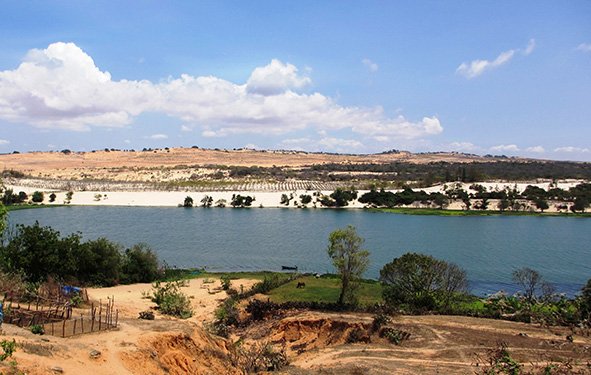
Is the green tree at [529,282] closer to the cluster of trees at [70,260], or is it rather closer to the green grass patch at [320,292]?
the green grass patch at [320,292]

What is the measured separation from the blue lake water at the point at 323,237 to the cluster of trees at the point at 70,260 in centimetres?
766

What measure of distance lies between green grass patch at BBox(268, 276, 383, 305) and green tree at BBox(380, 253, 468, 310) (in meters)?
1.83

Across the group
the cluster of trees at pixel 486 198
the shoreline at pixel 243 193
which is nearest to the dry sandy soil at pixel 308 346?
the shoreline at pixel 243 193

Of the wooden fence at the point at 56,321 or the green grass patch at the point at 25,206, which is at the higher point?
the wooden fence at the point at 56,321

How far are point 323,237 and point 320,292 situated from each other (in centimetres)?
2780

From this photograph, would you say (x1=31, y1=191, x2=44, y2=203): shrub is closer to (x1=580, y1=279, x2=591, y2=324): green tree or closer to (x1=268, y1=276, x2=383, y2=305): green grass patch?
(x1=268, y1=276, x2=383, y2=305): green grass patch

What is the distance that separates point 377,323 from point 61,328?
571 inches

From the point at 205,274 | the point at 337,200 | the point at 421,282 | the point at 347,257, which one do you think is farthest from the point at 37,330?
the point at 337,200

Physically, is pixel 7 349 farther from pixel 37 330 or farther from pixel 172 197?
pixel 172 197

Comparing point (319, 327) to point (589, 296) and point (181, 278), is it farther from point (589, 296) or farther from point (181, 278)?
point (181, 278)

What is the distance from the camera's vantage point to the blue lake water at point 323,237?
159 feet

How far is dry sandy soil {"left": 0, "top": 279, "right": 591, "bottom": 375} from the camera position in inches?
616

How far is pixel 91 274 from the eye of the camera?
121ft

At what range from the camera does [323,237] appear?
62.0 m
